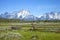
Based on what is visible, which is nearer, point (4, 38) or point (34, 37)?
point (4, 38)

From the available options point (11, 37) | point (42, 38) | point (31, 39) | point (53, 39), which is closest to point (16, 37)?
point (11, 37)

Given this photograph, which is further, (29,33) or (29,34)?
(29,33)

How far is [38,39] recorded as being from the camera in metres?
16.2

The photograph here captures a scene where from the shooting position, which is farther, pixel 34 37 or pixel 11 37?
pixel 34 37

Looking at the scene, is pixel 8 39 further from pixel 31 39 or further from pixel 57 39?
pixel 57 39

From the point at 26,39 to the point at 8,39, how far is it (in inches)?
73.2

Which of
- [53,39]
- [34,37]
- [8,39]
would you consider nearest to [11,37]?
[8,39]

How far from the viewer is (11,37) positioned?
15820 mm

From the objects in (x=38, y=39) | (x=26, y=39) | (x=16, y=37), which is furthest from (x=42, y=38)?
(x=16, y=37)

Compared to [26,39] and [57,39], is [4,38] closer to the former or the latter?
[26,39]

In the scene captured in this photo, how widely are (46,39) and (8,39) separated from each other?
154 inches

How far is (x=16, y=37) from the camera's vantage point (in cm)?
1608

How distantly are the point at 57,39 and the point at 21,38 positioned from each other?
12.4 ft

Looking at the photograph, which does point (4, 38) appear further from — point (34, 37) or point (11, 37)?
point (34, 37)
